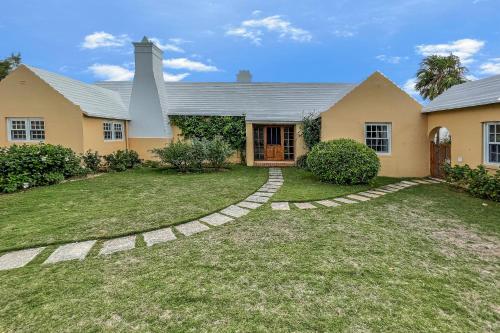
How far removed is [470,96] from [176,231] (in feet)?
39.2

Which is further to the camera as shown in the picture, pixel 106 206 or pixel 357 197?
pixel 357 197

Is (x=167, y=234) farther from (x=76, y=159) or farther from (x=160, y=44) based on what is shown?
(x=160, y=44)

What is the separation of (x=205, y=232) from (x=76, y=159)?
974 cm

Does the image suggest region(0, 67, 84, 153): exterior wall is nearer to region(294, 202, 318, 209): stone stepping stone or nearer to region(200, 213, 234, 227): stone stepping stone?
region(200, 213, 234, 227): stone stepping stone

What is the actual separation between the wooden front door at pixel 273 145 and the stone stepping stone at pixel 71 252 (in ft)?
45.1

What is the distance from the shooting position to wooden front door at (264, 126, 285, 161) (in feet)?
58.6

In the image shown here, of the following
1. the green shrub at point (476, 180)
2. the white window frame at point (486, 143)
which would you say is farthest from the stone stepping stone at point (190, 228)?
the white window frame at point (486, 143)

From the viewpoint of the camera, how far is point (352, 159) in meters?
10.6

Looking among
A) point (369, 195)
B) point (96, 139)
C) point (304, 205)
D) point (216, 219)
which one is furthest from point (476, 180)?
point (96, 139)

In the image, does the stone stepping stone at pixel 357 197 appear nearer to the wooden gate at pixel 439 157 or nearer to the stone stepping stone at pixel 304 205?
the stone stepping stone at pixel 304 205

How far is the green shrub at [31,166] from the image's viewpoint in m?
9.73

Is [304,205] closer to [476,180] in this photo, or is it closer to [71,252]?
[71,252]

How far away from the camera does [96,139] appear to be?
46.9 ft

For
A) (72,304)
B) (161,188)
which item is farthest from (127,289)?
(161,188)
